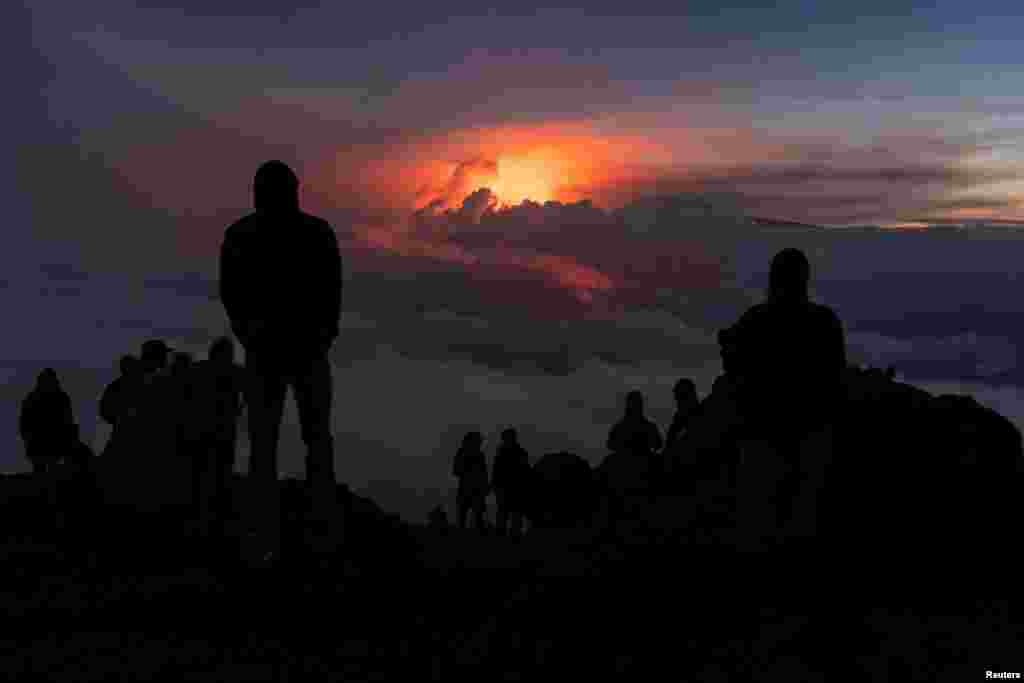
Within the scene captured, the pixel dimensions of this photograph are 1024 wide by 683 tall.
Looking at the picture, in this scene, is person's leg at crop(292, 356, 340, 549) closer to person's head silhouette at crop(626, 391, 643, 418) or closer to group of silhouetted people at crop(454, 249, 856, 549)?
group of silhouetted people at crop(454, 249, 856, 549)

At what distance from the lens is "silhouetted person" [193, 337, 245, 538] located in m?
9.46

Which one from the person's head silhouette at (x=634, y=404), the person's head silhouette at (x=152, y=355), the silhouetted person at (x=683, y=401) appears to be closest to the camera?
the person's head silhouette at (x=152, y=355)

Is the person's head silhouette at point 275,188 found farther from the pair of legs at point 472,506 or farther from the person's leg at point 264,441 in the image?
the pair of legs at point 472,506

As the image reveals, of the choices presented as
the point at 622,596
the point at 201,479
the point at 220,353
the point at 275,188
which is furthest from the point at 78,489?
the point at 622,596

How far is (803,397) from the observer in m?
6.38

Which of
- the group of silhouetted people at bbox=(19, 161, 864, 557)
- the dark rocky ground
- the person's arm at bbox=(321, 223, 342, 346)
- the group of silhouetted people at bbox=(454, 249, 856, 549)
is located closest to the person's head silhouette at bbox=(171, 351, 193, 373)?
the dark rocky ground

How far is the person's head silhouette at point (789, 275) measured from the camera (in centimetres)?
630

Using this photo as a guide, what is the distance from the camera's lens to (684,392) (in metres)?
15.1

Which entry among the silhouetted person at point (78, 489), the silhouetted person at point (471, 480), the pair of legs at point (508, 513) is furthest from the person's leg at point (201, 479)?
the silhouetted person at point (471, 480)

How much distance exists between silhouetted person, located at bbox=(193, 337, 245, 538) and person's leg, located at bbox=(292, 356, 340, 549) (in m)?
2.47

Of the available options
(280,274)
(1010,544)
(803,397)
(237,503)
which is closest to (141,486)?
(237,503)

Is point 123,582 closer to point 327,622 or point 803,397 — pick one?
point 327,622

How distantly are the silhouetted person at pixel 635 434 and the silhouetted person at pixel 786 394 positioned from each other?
Answer: 7.39 m

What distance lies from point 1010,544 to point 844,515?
1.60 meters
